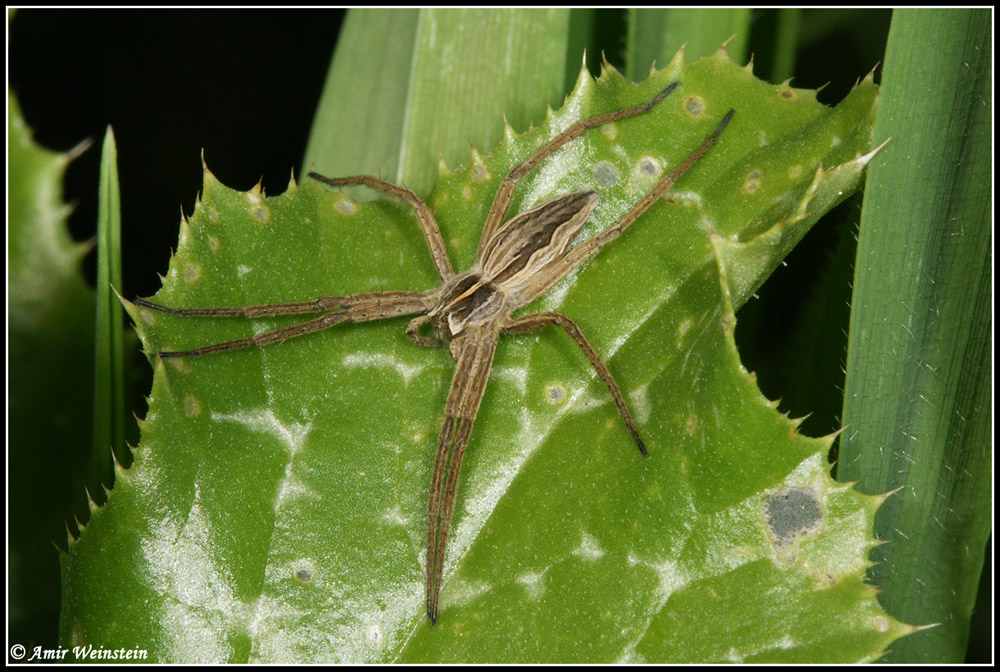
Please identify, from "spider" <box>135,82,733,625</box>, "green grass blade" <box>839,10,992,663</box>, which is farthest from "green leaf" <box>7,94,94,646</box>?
"green grass blade" <box>839,10,992,663</box>

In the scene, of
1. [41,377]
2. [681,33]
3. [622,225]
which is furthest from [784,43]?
[41,377]

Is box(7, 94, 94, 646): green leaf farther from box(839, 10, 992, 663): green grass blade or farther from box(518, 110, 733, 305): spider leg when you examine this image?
box(839, 10, 992, 663): green grass blade

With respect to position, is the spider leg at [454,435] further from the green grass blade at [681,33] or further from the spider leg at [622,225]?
the green grass blade at [681,33]

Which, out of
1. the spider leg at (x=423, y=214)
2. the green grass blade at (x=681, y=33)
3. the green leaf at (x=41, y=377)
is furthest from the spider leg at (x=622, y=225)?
the green leaf at (x=41, y=377)

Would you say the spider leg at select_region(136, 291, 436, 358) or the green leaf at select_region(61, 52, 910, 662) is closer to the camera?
the green leaf at select_region(61, 52, 910, 662)

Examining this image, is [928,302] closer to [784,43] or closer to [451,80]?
[784,43]

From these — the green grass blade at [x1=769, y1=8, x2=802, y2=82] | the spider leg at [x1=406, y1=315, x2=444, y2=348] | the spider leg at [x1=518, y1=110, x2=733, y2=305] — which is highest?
the green grass blade at [x1=769, y1=8, x2=802, y2=82]
